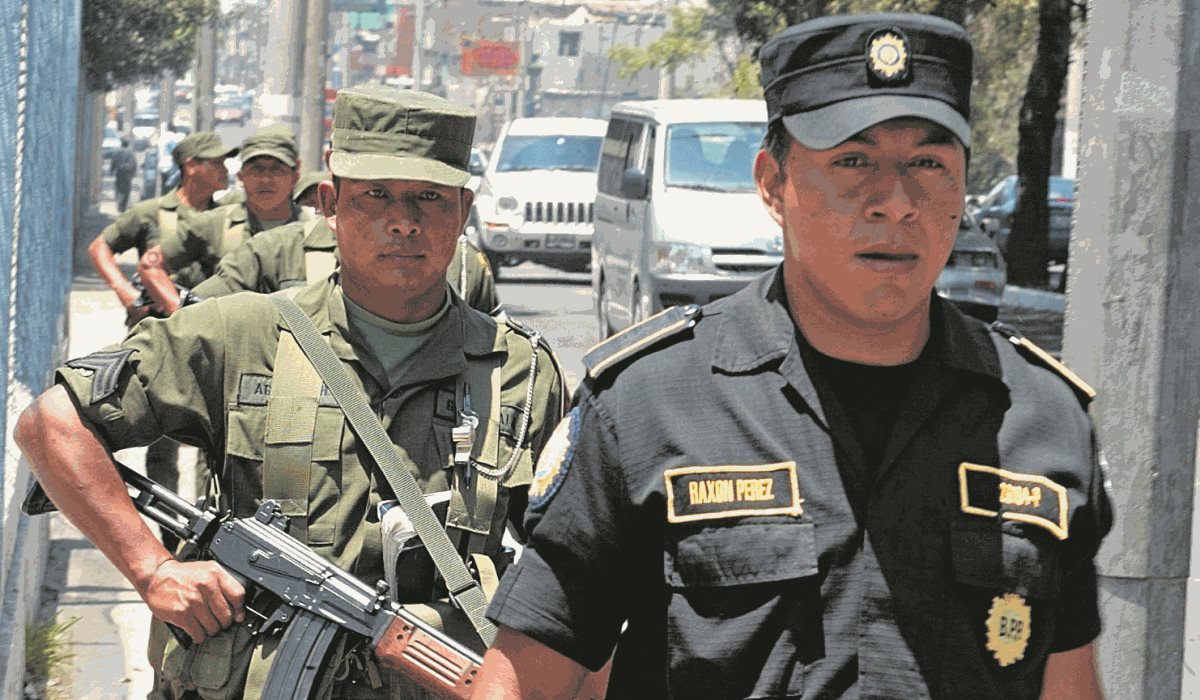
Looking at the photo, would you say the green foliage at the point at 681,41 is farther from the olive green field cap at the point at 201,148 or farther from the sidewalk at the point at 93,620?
the sidewalk at the point at 93,620

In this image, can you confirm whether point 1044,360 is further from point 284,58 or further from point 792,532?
point 284,58

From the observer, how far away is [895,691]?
86.4 inches

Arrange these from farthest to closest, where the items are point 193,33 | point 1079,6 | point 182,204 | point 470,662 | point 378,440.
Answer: point 193,33, point 1079,6, point 182,204, point 378,440, point 470,662

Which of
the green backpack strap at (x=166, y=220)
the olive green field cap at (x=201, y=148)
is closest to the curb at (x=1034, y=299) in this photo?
the olive green field cap at (x=201, y=148)

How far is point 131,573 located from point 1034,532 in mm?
1808

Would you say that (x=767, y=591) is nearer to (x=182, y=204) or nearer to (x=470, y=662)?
(x=470, y=662)

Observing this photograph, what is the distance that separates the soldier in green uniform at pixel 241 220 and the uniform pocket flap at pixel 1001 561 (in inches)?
238

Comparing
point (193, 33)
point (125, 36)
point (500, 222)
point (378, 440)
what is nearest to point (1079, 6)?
point (500, 222)

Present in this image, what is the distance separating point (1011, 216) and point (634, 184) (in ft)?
51.3

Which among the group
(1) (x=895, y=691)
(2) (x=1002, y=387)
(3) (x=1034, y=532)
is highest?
(2) (x=1002, y=387)

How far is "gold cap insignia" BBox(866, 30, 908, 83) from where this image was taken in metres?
2.25

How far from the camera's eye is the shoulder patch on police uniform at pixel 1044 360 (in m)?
2.36

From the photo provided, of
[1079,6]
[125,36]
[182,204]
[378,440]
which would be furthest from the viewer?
[125,36]

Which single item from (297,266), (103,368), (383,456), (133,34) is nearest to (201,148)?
(297,266)
